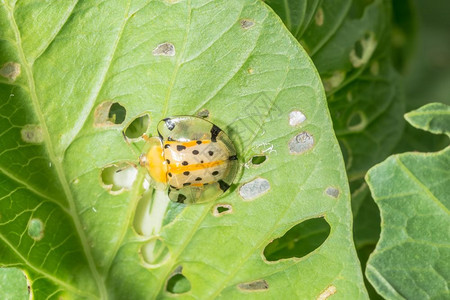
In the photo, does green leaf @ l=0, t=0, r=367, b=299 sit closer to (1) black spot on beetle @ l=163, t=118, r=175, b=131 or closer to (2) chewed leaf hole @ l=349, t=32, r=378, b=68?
(1) black spot on beetle @ l=163, t=118, r=175, b=131

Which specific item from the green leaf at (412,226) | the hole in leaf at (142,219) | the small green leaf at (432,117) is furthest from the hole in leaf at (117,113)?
the small green leaf at (432,117)

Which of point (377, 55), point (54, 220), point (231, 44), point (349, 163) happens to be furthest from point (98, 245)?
point (377, 55)

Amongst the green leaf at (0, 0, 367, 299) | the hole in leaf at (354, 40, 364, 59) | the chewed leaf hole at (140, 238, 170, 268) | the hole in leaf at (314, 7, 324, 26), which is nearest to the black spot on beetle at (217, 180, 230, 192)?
the green leaf at (0, 0, 367, 299)

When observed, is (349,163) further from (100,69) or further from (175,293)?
(100,69)

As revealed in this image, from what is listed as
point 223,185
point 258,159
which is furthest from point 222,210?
point 258,159

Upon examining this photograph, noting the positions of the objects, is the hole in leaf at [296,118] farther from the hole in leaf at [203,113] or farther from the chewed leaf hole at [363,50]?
the chewed leaf hole at [363,50]

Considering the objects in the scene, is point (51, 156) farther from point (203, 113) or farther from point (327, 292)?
point (327, 292)
